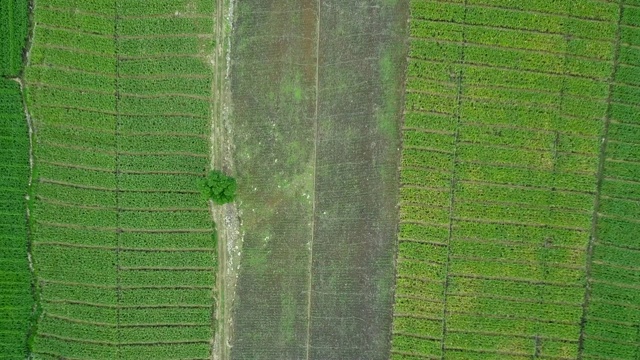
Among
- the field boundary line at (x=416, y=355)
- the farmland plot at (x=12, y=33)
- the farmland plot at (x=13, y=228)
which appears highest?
the farmland plot at (x=12, y=33)

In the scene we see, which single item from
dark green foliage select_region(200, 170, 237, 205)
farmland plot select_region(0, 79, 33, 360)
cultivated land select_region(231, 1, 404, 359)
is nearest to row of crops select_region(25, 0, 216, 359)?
farmland plot select_region(0, 79, 33, 360)

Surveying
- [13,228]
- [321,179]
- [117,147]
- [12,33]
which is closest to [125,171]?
[117,147]

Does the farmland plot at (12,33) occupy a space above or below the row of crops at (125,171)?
above

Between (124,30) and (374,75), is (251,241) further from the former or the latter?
(124,30)

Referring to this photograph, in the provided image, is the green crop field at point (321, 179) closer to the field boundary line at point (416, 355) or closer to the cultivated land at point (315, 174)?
the cultivated land at point (315, 174)

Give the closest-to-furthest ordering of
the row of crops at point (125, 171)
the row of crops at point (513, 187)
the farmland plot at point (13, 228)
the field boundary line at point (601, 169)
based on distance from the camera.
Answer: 1. the row of crops at point (513, 187)
2. the field boundary line at point (601, 169)
3. the farmland plot at point (13, 228)
4. the row of crops at point (125, 171)

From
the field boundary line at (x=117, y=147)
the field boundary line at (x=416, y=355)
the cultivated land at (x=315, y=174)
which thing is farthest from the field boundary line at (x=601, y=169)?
the field boundary line at (x=117, y=147)
